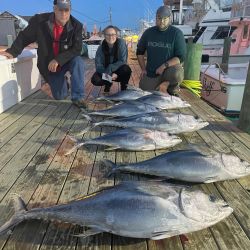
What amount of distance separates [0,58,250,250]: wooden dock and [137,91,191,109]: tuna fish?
279 mm

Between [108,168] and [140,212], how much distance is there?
103cm

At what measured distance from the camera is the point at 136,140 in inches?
138

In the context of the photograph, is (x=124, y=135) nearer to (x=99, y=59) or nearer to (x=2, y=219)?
(x=2, y=219)

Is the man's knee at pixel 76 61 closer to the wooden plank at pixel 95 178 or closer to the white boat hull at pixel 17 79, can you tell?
the white boat hull at pixel 17 79

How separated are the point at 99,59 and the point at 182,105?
5.86ft

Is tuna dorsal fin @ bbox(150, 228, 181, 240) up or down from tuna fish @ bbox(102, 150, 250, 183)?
down

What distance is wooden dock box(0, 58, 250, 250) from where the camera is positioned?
214 cm

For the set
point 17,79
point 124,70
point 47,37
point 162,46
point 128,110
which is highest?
point 47,37

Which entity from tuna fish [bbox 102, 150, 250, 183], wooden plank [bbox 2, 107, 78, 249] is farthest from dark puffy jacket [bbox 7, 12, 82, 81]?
tuna fish [bbox 102, 150, 250, 183]

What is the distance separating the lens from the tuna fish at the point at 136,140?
350cm

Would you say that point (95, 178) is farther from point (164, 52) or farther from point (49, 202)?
point (164, 52)

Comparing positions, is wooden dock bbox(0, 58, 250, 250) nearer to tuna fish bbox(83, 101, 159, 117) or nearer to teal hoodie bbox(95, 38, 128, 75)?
tuna fish bbox(83, 101, 159, 117)

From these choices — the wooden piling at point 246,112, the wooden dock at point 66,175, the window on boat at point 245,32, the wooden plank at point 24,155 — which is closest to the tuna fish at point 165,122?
the wooden dock at point 66,175

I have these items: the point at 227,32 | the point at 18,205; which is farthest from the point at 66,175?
the point at 227,32
